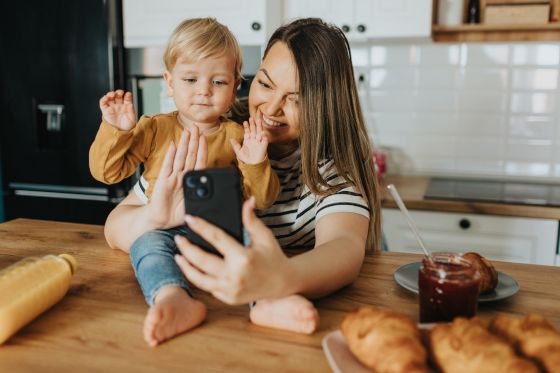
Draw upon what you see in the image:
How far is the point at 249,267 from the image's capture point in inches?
27.9

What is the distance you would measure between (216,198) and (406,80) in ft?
6.83

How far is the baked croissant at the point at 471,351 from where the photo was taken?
1.92 feet

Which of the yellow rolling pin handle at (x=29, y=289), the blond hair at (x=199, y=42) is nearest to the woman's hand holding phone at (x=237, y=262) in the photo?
the yellow rolling pin handle at (x=29, y=289)

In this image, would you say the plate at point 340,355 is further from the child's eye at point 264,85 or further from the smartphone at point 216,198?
the child's eye at point 264,85

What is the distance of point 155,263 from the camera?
908mm

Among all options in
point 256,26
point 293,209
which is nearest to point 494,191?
point 256,26

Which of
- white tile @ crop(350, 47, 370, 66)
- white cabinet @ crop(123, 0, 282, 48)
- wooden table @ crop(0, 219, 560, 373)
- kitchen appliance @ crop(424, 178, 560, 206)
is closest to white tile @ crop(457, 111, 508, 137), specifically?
kitchen appliance @ crop(424, 178, 560, 206)

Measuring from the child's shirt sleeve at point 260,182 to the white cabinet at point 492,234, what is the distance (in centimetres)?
117

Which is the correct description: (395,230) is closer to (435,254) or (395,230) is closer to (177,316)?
(435,254)

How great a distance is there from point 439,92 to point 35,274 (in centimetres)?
221

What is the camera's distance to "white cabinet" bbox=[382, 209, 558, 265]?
6.83 feet

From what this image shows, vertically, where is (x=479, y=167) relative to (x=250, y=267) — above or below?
below

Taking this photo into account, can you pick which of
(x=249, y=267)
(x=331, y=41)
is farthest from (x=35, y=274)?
(x=331, y=41)

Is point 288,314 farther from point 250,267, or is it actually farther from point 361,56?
point 361,56
